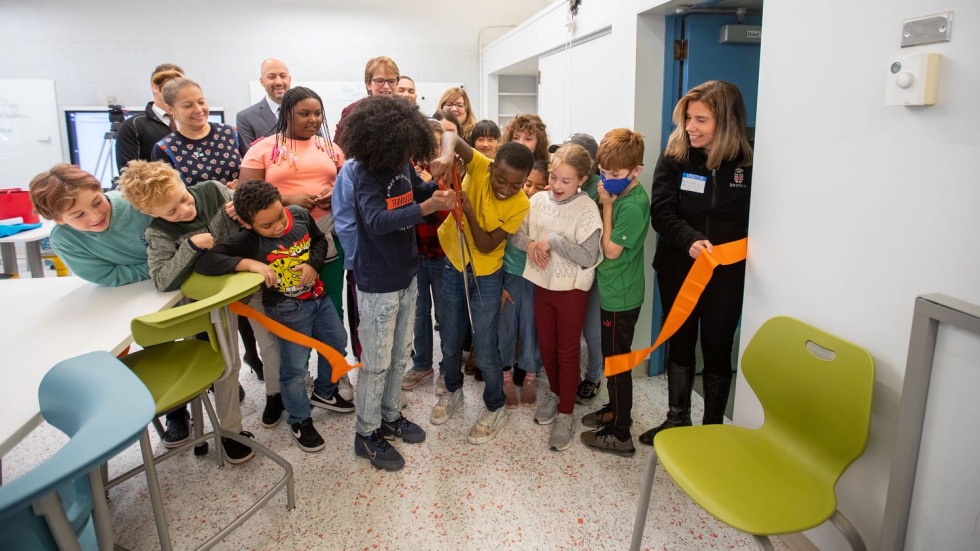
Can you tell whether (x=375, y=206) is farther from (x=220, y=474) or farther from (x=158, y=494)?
(x=220, y=474)

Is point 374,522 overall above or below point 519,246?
below

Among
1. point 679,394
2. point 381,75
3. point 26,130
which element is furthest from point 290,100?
point 26,130

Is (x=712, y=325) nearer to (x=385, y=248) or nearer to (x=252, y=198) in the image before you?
(x=385, y=248)

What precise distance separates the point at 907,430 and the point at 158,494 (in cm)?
191

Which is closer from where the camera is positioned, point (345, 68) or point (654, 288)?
point (654, 288)

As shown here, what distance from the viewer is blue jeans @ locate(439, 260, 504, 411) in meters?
2.30

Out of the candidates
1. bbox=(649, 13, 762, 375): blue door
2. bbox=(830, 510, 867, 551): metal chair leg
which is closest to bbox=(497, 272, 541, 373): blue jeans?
bbox=(649, 13, 762, 375): blue door

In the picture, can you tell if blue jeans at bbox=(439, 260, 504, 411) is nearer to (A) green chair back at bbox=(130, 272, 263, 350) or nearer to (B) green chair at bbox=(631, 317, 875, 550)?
(A) green chair back at bbox=(130, 272, 263, 350)

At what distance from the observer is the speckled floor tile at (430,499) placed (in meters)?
1.80

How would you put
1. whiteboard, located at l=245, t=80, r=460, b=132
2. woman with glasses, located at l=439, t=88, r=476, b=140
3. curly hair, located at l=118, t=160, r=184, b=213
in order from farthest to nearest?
whiteboard, located at l=245, t=80, r=460, b=132, woman with glasses, located at l=439, t=88, r=476, b=140, curly hair, located at l=118, t=160, r=184, b=213

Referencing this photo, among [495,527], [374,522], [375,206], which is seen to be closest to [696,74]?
[375,206]

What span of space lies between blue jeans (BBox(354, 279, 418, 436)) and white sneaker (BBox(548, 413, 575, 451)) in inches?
26.8

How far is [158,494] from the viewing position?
5.08 ft

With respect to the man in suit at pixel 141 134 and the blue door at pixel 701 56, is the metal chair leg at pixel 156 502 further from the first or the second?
the blue door at pixel 701 56
